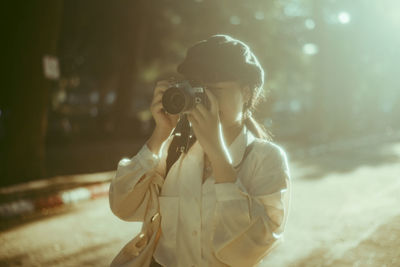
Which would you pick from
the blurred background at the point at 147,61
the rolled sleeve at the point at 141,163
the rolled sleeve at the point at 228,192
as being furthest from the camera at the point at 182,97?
the blurred background at the point at 147,61

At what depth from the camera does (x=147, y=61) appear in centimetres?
1850

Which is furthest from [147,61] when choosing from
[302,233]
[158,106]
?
[158,106]

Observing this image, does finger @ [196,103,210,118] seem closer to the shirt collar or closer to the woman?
the woman

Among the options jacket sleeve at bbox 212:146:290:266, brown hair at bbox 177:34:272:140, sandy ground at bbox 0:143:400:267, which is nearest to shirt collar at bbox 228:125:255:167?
jacket sleeve at bbox 212:146:290:266

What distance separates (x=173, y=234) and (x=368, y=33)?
93.4 feet

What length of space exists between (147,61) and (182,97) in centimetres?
1732

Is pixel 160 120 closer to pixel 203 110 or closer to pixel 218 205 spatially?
pixel 203 110

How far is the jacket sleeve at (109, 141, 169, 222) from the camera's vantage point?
1.70m

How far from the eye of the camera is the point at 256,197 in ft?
5.29

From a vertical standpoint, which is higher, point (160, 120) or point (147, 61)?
point (160, 120)

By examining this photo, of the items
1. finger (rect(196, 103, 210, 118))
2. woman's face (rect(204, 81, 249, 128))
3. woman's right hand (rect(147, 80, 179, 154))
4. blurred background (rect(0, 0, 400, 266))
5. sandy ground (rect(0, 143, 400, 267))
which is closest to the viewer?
finger (rect(196, 103, 210, 118))

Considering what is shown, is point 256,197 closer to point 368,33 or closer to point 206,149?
point 206,149

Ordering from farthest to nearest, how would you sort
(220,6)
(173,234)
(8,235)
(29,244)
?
(220,6) < (8,235) < (29,244) < (173,234)

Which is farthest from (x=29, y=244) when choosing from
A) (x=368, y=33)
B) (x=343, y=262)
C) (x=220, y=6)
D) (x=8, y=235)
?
A: (x=368, y=33)
